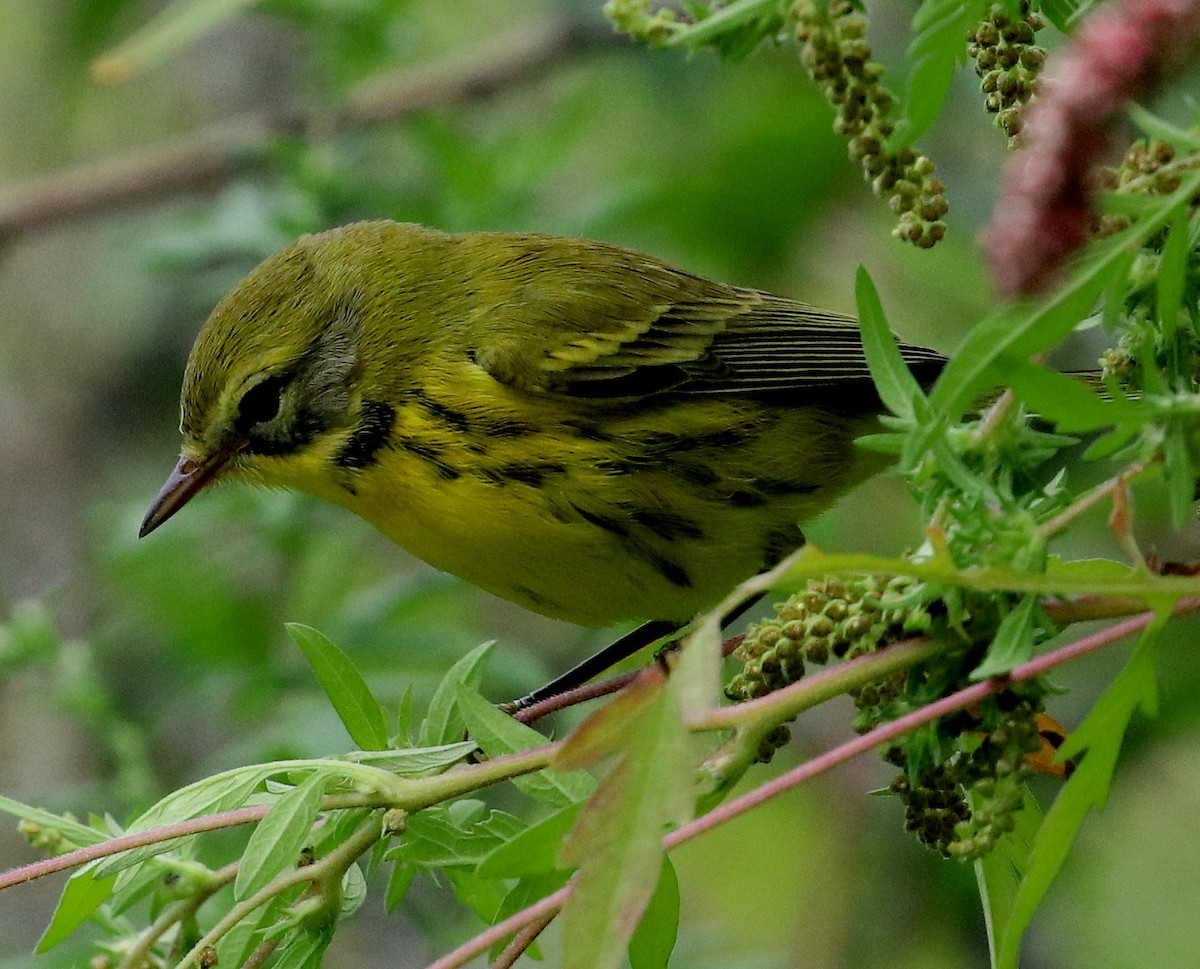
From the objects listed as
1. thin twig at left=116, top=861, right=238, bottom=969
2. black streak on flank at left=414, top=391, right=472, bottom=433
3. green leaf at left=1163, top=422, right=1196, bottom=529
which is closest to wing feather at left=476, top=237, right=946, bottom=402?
black streak on flank at left=414, top=391, right=472, bottom=433

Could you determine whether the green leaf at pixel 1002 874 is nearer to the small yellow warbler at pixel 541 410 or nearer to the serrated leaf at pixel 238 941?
the serrated leaf at pixel 238 941

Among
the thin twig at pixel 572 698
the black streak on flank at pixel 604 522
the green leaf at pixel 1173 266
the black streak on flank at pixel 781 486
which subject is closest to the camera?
the green leaf at pixel 1173 266

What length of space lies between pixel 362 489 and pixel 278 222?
110 cm

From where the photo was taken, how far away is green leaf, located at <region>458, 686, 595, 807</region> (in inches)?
70.4

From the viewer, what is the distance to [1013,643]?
1.52 meters

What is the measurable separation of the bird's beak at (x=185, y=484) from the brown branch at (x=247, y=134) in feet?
4.96

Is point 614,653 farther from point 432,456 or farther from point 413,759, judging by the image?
point 413,759

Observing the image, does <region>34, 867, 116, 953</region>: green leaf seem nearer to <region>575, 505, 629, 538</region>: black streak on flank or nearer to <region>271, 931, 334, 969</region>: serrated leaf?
<region>271, 931, 334, 969</region>: serrated leaf

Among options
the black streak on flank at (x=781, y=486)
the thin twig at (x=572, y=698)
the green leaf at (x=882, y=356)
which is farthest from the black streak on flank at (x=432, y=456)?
the green leaf at (x=882, y=356)

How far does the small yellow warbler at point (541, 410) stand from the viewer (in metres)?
3.38

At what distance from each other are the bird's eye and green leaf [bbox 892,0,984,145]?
7.81 ft

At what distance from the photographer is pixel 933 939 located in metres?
4.52

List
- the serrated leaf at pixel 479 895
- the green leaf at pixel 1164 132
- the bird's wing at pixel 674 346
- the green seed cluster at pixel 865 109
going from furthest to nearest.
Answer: the bird's wing at pixel 674 346 < the serrated leaf at pixel 479 895 < the green seed cluster at pixel 865 109 < the green leaf at pixel 1164 132

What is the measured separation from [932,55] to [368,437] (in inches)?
87.8
